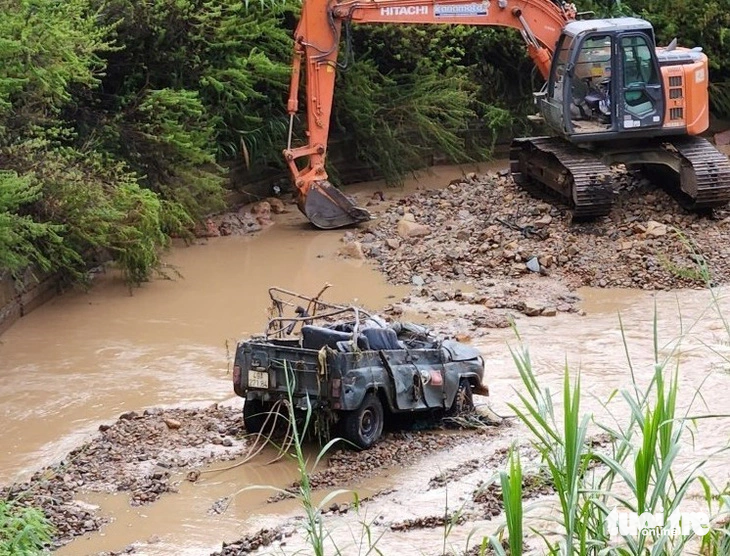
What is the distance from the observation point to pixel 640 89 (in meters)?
16.0

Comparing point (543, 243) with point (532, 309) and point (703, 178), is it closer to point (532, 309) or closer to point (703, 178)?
point (703, 178)

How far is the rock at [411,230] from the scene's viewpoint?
16.1 m

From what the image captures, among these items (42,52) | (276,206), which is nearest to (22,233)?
(42,52)

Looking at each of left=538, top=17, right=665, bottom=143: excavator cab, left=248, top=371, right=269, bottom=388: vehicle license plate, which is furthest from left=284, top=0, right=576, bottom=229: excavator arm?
left=248, top=371, right=269, bottom=388: vehicle license plate

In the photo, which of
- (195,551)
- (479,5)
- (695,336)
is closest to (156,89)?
(479,5)

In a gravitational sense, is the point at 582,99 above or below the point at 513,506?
above

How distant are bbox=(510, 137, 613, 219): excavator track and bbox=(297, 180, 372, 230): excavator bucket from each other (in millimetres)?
2355

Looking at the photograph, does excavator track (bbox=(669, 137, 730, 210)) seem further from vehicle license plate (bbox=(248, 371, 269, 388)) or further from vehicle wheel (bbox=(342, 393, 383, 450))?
vehicle license plate (bbox=(248, 371, 269, 388))

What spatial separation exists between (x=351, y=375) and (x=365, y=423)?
0.49 metres

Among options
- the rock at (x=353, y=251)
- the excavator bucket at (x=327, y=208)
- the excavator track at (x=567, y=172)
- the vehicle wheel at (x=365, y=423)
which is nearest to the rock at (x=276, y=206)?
the excavator bucket at (x=327, y=208)

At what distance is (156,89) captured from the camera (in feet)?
55.0

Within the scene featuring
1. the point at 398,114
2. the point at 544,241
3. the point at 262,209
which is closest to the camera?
the point at 544,241

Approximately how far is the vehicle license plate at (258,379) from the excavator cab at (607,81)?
8055 mm

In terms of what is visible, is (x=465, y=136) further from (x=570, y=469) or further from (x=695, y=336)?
(x=570, y=469)
